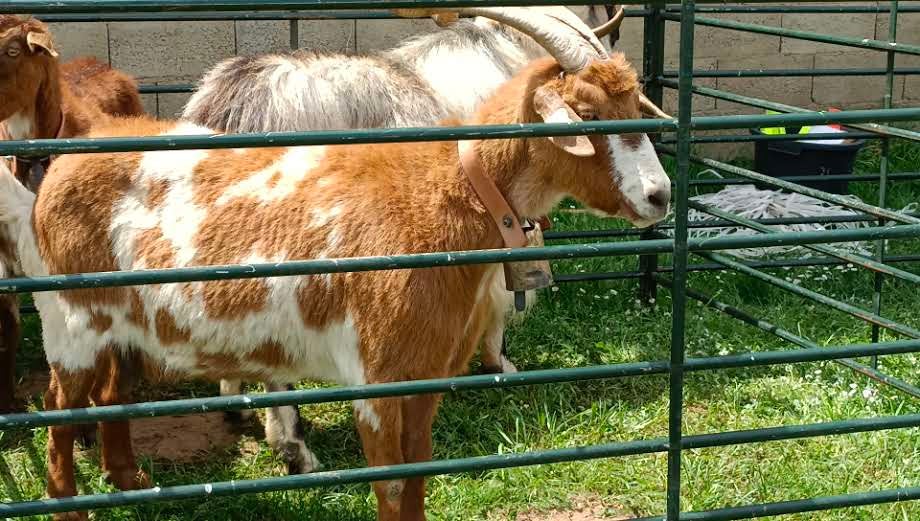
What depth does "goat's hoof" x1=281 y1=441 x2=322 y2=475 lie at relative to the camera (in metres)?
4.57

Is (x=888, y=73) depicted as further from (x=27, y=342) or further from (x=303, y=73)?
(x=27, y=342)

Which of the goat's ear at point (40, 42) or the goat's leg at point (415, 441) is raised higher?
the goat's ear at point (40, 42)

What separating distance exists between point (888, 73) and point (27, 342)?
4.52 m

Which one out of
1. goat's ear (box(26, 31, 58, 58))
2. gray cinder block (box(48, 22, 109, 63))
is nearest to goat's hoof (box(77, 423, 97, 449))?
goat's ear (box(26, 31, 58, 58))

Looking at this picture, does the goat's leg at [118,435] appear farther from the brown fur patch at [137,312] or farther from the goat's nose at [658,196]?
the goat's nose at [658,196]

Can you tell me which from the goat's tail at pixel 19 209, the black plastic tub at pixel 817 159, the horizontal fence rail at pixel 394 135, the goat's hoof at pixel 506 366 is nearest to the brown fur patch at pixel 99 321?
the goat's tail at pixel 19 209

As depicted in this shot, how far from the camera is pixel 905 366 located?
Answer: 5.24 meters

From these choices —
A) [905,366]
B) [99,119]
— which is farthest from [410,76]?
[905,366]

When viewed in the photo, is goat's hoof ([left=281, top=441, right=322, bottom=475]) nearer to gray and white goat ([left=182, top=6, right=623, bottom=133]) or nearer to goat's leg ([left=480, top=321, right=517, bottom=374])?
goat's leg ([left=480, top=321, right=517, bottom=374])

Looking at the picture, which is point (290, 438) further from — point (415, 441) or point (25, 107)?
point (25, 107)

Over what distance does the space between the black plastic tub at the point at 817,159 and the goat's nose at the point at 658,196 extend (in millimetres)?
4329

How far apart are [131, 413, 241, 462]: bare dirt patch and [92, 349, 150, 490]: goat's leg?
0.40 m

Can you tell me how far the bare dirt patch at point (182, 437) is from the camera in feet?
15.6

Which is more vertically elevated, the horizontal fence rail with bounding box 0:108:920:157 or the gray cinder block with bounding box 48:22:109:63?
the gray cinder block with bounding box 48:22:109:63
